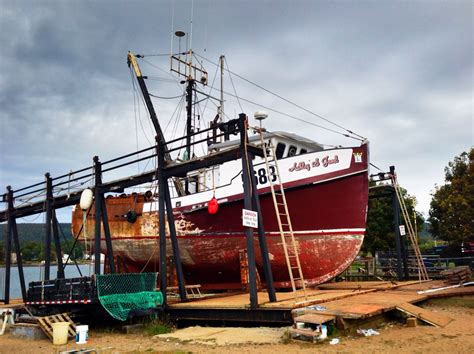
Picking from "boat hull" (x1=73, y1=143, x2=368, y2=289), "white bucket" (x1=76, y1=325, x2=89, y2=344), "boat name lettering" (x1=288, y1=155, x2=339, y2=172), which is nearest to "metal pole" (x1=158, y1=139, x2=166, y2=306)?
"white bucket" (x1=76, y1=325, x2=89, y2=344)

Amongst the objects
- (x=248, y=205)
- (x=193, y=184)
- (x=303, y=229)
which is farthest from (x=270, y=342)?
(x=193, y=184)

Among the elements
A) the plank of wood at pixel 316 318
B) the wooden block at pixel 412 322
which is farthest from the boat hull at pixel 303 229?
the plank of wood at pixel 316 318

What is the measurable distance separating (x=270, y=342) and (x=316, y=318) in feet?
3.05

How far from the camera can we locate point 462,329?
813cm

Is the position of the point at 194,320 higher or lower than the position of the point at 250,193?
lower

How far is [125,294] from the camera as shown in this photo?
10.9 m

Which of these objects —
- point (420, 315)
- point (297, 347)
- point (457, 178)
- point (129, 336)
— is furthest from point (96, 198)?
Result: point (457, 178)

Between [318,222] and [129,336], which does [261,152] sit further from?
[129,336]

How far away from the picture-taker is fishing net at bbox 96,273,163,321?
417 inches

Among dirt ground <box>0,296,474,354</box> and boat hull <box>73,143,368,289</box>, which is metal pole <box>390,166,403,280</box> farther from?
dirt ground <box>0,296,474,354</box>

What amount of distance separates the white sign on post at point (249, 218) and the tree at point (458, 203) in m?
21.3

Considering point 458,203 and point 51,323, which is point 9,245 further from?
point 458,203

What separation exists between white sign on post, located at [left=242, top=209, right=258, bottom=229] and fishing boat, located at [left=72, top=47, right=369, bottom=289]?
2.14 meters

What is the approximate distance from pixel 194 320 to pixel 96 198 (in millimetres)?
4979
